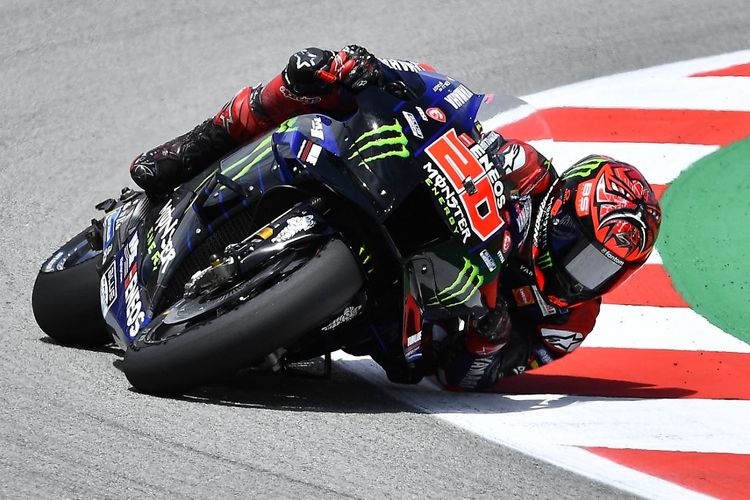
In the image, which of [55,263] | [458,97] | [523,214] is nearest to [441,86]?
[458,97]

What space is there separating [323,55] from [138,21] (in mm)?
4346

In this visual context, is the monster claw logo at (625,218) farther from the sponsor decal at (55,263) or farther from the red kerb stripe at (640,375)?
the sponsor decal at (55,263)

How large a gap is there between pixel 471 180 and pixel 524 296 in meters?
1.04

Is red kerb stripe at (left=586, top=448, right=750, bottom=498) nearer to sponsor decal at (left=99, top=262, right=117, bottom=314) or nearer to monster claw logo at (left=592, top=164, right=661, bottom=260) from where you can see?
monster claw logo at (left=592, top=164, right=661, bottom=260)

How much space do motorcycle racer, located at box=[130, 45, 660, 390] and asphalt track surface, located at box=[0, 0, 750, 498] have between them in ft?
1.57

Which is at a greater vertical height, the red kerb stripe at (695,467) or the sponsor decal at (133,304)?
the sponsor decal at (133,304)

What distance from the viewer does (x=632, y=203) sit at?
16.7 ft

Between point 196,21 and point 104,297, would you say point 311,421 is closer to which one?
point 104,297

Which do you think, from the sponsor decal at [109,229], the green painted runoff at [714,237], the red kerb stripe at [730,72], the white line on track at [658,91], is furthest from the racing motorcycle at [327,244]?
the red kerb stripe at [730,72]

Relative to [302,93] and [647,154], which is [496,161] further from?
[647,154]

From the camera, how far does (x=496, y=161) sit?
475 cm

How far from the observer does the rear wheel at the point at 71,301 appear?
5.38 metres

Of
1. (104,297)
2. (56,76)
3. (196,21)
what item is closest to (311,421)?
(104,297)

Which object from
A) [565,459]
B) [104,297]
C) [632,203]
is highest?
[104,297]
